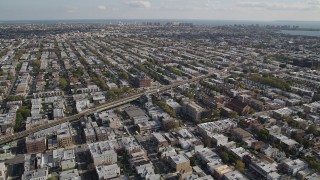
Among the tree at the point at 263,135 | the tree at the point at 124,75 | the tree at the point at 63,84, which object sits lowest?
the tree at the point at 263,135

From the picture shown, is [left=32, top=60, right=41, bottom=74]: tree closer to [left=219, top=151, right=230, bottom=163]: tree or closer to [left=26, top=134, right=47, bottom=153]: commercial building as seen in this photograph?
[left=26, top=134, right=47, bottom=153]: commercial building

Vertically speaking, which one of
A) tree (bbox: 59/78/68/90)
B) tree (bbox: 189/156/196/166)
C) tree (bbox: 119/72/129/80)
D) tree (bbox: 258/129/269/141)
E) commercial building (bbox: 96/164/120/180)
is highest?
tree (bbox: 119/72/129/80)

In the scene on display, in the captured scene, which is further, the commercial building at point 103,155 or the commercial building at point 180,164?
the commercial building at point 103,155

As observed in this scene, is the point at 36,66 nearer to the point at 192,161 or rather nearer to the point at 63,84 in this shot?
the point at 63,84

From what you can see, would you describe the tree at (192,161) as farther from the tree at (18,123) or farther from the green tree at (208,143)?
the tree at (18,123)

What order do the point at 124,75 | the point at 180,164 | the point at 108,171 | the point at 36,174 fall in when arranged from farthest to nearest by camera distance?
the point at 124,75, the point at 180,164, the point at 108,171, the point at 36,174

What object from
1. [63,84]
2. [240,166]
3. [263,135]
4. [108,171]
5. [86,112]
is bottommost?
[240,166]

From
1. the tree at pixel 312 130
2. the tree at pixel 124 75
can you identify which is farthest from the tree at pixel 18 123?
the tree at pixel 312 130

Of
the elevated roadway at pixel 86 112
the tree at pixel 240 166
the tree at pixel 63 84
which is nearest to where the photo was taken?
the tree at pixel 240 166

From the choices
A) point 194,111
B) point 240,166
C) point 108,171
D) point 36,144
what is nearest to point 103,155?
point 108,171

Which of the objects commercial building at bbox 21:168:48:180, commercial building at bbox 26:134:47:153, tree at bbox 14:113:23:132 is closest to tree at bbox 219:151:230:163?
commercial building at bbox 21:168:48:180

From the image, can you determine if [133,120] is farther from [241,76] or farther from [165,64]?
[165,64]
